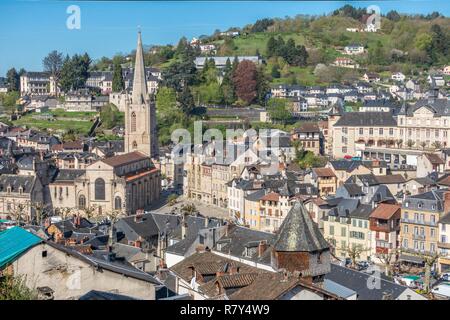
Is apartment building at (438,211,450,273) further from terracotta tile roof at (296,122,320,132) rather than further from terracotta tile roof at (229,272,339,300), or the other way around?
terracotta tile roof at (296,122,320,132)

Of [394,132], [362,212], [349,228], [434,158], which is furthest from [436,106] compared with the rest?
[349,228]

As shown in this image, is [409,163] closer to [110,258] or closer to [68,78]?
[110,258]

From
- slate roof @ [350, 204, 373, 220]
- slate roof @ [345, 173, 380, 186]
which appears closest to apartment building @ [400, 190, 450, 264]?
slate roof @ [350, 204, 373, 220]

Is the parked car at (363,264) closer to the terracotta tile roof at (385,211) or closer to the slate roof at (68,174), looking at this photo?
the terracotta tile roof at (385,211)

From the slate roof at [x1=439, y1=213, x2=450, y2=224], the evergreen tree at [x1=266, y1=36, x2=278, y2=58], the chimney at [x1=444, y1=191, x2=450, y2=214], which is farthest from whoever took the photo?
the evergreen tree at [x1=266, y1=36, x2=278, y2=58]

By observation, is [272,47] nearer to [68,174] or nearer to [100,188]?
[68,174]

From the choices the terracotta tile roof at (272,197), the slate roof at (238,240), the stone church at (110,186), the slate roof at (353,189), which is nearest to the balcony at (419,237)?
the slate roof at (353,189)

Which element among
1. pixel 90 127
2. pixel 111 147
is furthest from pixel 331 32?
pixel 111 147
